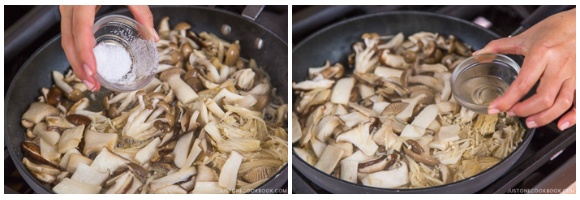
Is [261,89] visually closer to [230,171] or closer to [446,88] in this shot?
[230,171]

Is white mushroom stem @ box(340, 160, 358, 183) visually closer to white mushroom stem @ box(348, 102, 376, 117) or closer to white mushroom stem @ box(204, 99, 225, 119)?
white mushroom stem @ box(348, 102, 376, 117)

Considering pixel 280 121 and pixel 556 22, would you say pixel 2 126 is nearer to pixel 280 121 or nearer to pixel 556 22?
pixel 280 121

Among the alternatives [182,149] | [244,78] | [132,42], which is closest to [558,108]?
[244,78]

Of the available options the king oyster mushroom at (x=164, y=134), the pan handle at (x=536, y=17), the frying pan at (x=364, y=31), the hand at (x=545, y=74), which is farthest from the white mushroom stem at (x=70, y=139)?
the pan handle at (x=536, y=17)

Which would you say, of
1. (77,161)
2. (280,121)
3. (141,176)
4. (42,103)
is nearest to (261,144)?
(280,121)

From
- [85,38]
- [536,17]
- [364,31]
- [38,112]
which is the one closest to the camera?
[85,38]

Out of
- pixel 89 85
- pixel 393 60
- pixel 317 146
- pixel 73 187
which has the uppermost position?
pixel 393 60

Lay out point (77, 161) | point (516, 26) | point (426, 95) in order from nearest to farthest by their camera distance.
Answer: point (77, 161) < point (426, 95) < point (516, 26)

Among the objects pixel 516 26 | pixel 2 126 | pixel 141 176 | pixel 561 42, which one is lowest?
pixel 141 176
